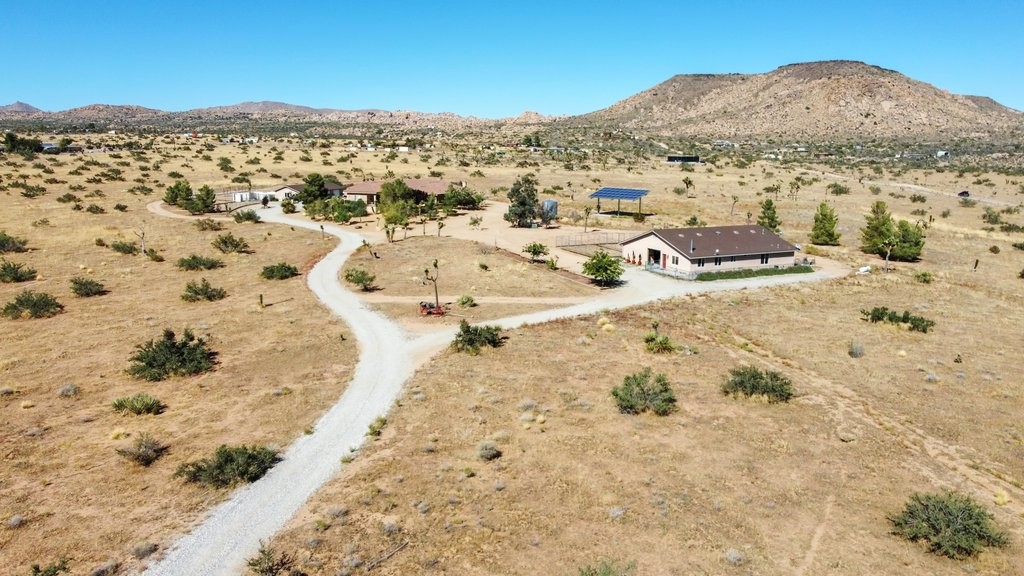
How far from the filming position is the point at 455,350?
32.1 metres

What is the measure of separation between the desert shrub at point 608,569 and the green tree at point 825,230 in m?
60.6

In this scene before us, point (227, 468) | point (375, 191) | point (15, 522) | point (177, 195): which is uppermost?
point (375, 191)

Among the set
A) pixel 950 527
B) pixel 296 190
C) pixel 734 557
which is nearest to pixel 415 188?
pixel 296 190

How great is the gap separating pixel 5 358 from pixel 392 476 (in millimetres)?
25135

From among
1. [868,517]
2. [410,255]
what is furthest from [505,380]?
[410,255]

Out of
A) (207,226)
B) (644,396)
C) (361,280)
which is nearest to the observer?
(644,396)

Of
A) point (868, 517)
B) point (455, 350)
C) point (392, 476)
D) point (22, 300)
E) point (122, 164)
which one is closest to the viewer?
point (868, 517)

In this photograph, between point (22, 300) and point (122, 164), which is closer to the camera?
point (22, 300)

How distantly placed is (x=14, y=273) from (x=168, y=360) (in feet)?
91.0

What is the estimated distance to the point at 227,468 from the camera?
19.3m

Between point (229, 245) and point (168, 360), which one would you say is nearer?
point (168, 360)

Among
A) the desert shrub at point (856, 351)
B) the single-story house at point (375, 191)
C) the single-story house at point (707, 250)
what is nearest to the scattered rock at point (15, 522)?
the desert shrub at point (856, 351)

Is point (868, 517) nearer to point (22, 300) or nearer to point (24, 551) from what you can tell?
point (24, 551)

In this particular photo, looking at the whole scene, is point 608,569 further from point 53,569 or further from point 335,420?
point 53,569
